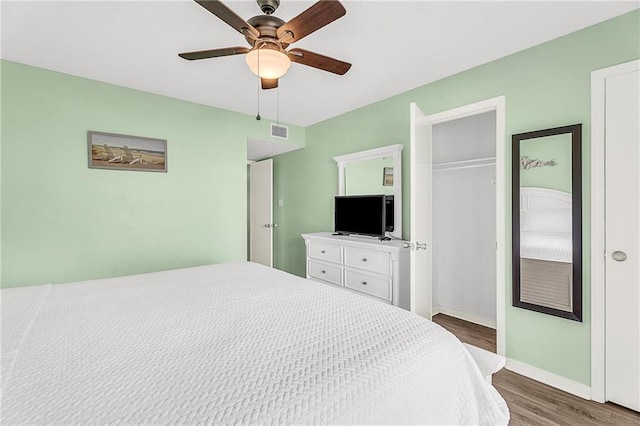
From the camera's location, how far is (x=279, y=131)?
4.14 metres

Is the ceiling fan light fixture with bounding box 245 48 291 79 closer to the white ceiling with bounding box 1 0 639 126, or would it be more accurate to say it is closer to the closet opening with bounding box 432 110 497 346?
the white ceiling with bounding box 1 0 639 126

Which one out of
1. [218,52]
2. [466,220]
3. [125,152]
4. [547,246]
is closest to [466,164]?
[466,220]

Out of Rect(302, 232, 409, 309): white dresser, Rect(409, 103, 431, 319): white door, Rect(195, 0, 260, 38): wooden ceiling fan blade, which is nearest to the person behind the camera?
Rect(195, 0, 260, 38): wooden ceiling fan blade

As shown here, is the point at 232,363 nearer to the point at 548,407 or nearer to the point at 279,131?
the point at 548,407

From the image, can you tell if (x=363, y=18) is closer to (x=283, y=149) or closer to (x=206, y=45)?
(x=206, y=45)

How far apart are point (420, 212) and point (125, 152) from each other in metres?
2.88

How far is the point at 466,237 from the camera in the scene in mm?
3342

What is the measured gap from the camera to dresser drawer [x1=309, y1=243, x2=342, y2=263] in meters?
3.36

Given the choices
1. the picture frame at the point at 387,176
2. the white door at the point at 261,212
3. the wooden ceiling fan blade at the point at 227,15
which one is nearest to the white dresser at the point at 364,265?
the picture frame at the point at 387,176

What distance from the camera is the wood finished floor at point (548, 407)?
1755 millimetres

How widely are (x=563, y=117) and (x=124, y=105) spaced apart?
3781 mm

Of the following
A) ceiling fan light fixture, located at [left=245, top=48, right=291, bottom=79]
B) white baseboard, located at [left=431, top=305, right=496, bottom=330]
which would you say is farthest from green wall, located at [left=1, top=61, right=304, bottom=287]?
white baseboard, located at [left=431, top=305, right=496, bottom=330]

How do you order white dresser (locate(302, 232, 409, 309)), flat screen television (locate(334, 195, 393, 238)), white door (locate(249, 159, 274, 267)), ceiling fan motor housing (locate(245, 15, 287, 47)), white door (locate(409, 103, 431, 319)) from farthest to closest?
white door (locate(249, 159, 274, 267)), flat screen television (locate(334, 195, 393, 238)), white dresser (locate(302, 232, 409, 309)), white door (locate(409, 103, 431, 319)), ceiling fan motor housing (locate(245, 15, 287, 47))

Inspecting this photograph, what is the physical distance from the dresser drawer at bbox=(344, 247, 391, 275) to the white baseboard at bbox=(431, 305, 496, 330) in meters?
1.21
